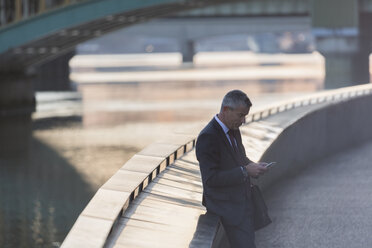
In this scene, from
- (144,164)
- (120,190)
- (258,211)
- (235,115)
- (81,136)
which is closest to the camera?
(235,115)

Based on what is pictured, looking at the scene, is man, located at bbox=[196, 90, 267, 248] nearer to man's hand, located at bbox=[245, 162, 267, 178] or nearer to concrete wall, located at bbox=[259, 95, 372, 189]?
man's hand, located at bbox=[245, 162, 267, 178]

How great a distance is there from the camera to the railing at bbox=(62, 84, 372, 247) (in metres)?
5.24

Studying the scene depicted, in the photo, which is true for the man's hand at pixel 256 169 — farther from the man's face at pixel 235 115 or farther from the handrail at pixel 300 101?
the handrail at pixel 300 101

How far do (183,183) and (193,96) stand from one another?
112 feet

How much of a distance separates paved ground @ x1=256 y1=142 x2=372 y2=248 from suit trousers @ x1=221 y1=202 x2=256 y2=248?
176cm

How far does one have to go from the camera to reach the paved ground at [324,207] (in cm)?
762

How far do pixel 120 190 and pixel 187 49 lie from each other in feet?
267

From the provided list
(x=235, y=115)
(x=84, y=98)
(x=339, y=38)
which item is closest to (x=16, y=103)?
(x=84, y=98)

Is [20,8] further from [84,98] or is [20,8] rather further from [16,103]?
[84,98]

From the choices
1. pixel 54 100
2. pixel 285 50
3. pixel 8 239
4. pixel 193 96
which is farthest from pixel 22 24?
pixel 285 50

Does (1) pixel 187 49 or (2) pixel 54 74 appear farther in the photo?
(1) pixel 187 49

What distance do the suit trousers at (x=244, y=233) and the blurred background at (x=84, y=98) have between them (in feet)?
17.8

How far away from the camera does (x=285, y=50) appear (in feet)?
431

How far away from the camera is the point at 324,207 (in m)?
9.19
